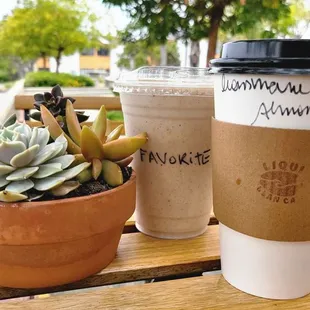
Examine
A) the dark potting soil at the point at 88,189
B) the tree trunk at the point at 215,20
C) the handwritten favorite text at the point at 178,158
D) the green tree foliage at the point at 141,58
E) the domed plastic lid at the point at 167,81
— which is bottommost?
the dark potting soil at the point at 88,189

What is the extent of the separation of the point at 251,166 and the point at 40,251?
0.24 m

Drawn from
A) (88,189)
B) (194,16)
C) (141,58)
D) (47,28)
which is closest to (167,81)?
(88,189)

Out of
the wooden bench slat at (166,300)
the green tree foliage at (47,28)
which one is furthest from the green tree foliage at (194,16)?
the green tree foliage at (47,28)

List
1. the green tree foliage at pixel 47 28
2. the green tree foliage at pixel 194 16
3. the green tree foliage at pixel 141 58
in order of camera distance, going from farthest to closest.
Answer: the green tree foliage at pixel 141 58 → the green tree foliage at pixel 47 28 → the green tree foliage at pixel 194 16

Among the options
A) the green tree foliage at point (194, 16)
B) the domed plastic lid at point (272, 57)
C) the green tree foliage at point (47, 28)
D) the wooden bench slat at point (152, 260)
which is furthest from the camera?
the green tree foliage at point (47, 28)

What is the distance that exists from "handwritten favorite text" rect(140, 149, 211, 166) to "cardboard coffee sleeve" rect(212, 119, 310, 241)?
0.35 feet

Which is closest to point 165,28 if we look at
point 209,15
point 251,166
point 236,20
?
point 209,15

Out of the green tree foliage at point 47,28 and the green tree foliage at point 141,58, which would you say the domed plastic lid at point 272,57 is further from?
the green tree foliage at point 141,58

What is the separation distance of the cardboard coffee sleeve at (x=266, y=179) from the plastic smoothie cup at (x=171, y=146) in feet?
0.30

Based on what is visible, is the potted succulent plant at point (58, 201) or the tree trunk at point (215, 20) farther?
the tree trunk at point (215, 20)

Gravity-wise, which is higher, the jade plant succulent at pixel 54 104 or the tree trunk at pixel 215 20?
the tree trunk at pixel 215 20

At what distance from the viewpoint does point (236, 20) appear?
2152 millimetres

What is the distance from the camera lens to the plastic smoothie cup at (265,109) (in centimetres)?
38

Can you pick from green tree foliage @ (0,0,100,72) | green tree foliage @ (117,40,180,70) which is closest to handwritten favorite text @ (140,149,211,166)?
green tree foliage @ (0,0,100,72)
